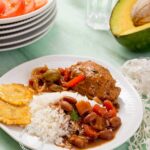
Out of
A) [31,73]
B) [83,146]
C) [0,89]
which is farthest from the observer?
[31,73]

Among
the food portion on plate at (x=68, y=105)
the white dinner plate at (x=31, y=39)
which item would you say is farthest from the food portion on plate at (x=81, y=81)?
the white dinner plate at (x=31, y=39)

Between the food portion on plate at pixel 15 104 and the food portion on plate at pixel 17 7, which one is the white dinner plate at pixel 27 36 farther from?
the food portion on plate at pixel 15 104

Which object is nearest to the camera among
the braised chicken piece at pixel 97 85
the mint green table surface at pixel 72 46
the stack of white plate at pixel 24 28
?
the braised chicken piece at pixel 97 85

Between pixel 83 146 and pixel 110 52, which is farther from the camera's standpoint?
pixel 110 52

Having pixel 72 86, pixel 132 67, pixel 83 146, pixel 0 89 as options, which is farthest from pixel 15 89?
pixel 132 67

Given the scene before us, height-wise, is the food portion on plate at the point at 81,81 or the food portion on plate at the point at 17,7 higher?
the food portion on plate at the point at 17,7

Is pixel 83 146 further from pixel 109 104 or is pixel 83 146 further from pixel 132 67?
pixel 132 67

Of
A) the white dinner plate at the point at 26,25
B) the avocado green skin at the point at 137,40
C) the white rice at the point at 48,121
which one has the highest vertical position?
the white dinner plate at the point at 26,25

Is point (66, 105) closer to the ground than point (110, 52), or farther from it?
farther from it

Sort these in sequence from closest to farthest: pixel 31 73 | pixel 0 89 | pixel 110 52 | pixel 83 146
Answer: pixel 83 146, pixel 0 89, pixel 31 73, pixel 110 52
